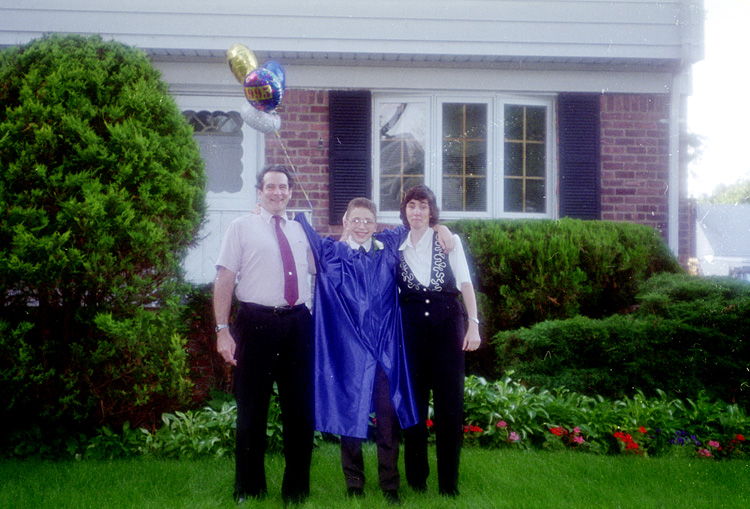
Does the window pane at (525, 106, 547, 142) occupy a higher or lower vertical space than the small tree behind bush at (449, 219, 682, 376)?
higher

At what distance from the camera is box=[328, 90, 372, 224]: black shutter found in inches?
286

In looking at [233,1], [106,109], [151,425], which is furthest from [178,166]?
[233,1]

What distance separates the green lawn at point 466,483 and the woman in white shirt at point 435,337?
20cm

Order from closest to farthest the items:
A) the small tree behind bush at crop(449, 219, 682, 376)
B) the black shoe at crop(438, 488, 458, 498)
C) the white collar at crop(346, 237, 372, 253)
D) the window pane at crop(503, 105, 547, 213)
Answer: the black shoe at crop(438, 488, 458, 498)
the white collar at crop(346, 237, 372, 253)
the small tree behind bush at crop(449, 219, 682, 376)
the window pane at crop(503, 105, 547, 213)

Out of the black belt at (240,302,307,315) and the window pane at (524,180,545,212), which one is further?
the window pane at (524,180,545,212)

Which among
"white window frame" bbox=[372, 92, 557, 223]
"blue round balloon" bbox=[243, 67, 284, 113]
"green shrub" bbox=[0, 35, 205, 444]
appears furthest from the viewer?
"white window frame" bbox=[372, 92, 557, 223]

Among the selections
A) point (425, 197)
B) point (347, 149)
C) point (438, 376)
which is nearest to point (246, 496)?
point (438, 376)

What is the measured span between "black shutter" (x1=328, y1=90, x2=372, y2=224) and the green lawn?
3567 millimetres

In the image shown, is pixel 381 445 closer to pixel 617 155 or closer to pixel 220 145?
pixel 617 155

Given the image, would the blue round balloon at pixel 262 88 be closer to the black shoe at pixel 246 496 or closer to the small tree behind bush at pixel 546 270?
the small tree behind bush at pixel 546 270

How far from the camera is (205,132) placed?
8.16 meters

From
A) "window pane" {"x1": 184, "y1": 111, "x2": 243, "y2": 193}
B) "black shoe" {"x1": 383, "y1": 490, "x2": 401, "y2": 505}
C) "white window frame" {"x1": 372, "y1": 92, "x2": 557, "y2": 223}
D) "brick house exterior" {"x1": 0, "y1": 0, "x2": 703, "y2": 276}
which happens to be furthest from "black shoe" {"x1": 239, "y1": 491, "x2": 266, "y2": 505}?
"window pane" {"x1": 184, "y1": 111, "x2": 243, "y2": 193}

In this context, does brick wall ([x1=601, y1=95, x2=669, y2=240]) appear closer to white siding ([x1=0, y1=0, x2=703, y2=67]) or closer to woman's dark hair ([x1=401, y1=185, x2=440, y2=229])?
white siding ([x1=0, y1=0, x2=703, y2=67])

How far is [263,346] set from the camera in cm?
338
